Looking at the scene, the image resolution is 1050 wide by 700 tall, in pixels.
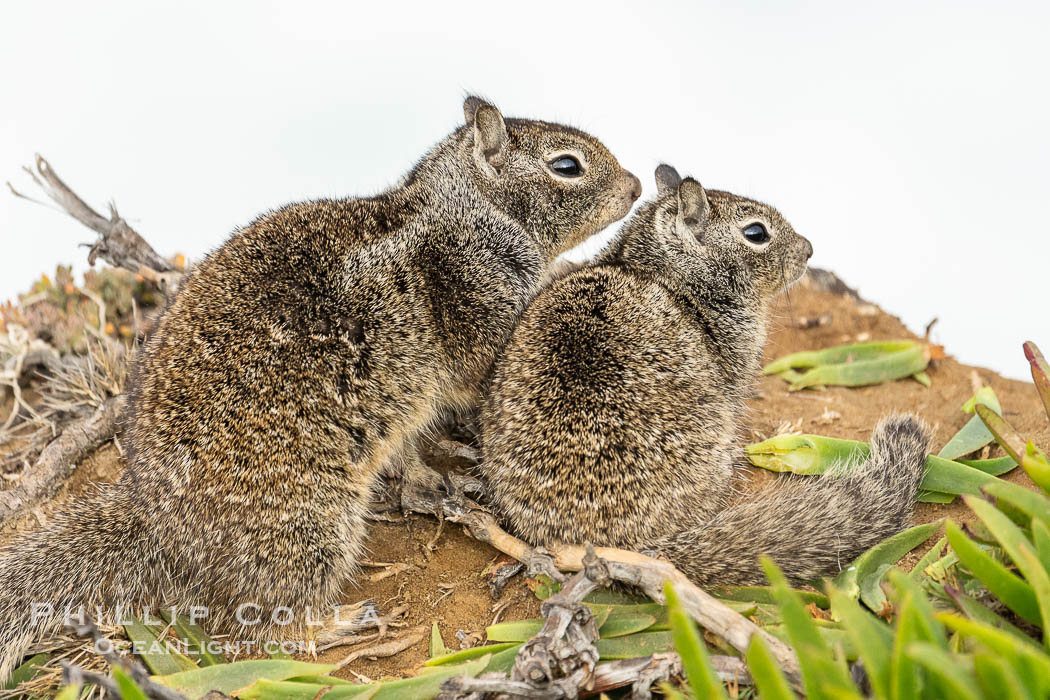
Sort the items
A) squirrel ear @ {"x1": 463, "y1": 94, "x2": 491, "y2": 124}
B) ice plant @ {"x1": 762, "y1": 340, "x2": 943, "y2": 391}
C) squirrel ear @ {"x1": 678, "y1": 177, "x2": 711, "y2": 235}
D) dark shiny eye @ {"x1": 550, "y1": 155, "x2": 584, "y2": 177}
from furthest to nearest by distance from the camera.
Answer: ice plant @ {"x1": 762, "y1": 340, "x2": 943, "y2": 391} < squirrel ear @ {"x1": 463, "y1": 94, "x2": 491, "y2": 124} < dark shiny eye @ {"x1": 550, "y1": 155, "x2": 584, "y2": 177} < squirrel ear @ {"x1": 678, "y1": 177, "x2": 711, "y2": 235}

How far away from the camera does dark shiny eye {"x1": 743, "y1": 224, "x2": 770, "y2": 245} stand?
5395mm

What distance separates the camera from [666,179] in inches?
225

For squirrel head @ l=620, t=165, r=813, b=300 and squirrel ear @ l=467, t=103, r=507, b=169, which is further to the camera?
squirrel ear @ l=467, t=103, r=507, b=169

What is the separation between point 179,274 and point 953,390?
5886mm

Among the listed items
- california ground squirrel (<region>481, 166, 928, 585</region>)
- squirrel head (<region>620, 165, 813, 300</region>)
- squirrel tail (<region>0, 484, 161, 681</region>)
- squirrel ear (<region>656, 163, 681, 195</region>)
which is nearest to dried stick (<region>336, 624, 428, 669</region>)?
california ground squirrel (<region>481, 166, 928, 585</region>)

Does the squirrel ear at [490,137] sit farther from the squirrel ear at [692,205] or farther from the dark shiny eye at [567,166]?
the squirrel ear at [692,205]

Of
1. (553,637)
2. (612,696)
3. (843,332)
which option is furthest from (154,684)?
(843,332)

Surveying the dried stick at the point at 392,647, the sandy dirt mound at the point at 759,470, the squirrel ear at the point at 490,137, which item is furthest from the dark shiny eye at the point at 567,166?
the dried stick at the point at 392,647

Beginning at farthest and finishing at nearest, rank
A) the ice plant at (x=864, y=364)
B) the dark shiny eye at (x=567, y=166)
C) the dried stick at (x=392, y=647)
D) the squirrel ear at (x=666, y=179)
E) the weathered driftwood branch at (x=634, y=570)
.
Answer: the ice plant at (x=864, y=364) < the squirrel ear at (x=666, y=179) < the dark shiny eye at (x=567, y=166) < the dried stick at (x=392, y=647) < the weathered driftwood branch at (x=634, y=570)

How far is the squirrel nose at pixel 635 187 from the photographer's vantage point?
5.71m

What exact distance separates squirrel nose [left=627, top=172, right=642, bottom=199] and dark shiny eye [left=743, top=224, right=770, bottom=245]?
0.77 m

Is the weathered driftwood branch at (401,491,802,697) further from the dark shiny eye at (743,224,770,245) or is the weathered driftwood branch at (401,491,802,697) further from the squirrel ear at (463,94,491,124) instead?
the squirrel ear at (463,94,491,124)

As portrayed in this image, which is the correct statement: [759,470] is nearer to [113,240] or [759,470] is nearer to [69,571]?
[69,571]

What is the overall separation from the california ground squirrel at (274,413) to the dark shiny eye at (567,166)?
0.88 meters
